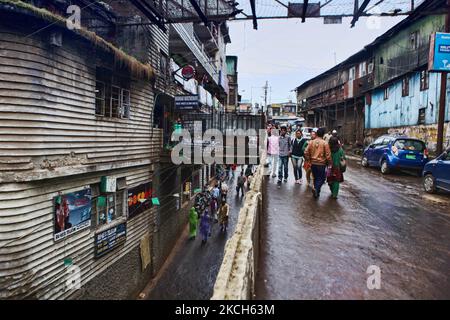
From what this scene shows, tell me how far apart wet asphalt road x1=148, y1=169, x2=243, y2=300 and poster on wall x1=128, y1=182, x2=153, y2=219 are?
2803 millimetres

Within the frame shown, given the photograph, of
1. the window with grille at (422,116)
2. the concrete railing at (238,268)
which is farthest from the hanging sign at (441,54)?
the concrete railing at (238,268)

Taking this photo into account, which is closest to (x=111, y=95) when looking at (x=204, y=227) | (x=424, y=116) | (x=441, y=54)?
(x=204, y=227)

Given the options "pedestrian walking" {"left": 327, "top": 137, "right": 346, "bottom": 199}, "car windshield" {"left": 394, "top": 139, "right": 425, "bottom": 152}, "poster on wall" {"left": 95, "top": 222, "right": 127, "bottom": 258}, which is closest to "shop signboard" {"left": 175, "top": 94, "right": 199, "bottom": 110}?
"poster on wall" {"left": 95, "top": 222, "right": 127, "bottom": 258}

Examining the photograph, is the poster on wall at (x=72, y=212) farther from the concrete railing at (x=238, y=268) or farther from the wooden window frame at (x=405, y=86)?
the wooden window frame at (x=405, y=86)

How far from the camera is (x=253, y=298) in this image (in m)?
3.20

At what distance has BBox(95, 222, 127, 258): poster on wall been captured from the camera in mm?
7984

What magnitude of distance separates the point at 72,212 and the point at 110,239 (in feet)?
6.24

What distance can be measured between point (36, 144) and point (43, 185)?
904mm

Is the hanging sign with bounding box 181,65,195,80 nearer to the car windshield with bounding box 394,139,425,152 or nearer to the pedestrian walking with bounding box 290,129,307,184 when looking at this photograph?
the pedestrian walking with bounding box 290,129,307,184

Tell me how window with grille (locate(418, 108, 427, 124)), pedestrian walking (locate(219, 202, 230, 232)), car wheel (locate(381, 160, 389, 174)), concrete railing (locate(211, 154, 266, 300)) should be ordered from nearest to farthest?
concrete railing (locate(211, 154, 266, 300)) < car wheel (locate(381, 160, 389, 174)) < pedestrian walking (locate(219, 202, 230, 232)) < window with grille (locate(418, 108, 427, 124))

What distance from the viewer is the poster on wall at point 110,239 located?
314 inches

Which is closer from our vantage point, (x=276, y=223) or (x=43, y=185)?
(x=276, y=223)
